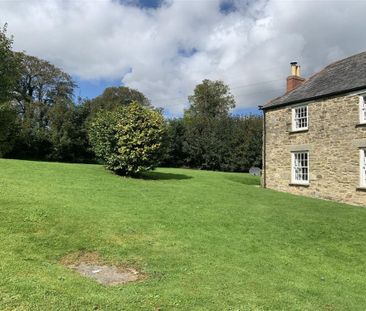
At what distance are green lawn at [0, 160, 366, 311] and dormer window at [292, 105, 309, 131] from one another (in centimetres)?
723

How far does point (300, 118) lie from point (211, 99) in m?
47.8

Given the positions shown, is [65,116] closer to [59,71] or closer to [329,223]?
[59,71]

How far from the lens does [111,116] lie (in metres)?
22.7

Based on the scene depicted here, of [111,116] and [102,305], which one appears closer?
[102,305]

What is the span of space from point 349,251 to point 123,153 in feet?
43.2

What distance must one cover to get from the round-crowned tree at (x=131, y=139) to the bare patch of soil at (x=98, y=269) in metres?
13.1

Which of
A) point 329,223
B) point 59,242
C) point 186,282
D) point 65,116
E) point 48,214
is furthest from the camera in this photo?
point 65,116

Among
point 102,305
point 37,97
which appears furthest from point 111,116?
point 37,97

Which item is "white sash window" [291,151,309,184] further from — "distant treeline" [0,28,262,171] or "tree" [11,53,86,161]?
"tree" [11,53,86,161]

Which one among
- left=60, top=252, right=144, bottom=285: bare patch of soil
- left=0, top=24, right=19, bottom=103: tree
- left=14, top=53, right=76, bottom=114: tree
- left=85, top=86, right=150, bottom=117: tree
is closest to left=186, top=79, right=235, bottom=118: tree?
left=85, top=86, right=150, bottom=117: tree

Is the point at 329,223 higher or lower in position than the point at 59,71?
lower

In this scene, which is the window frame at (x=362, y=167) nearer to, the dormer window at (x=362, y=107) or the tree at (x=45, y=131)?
the dormer window at (x=362, y=107)

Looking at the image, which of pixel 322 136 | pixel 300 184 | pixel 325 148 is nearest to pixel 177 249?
pixel 325 148

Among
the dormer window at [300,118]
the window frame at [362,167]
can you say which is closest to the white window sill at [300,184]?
the dormer window at [300,118]
